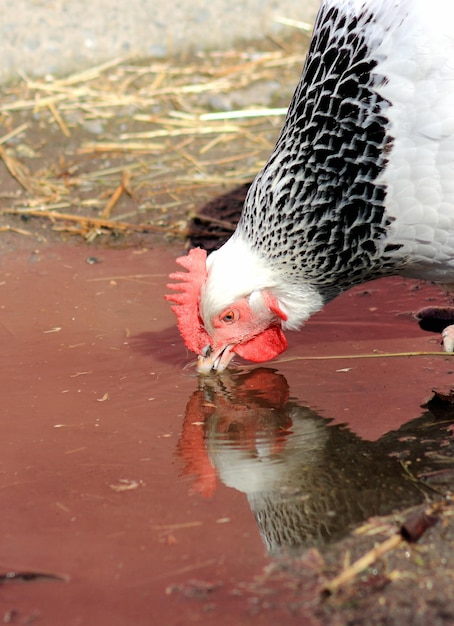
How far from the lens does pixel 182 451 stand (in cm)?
352

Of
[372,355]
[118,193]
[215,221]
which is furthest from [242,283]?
[118,193]

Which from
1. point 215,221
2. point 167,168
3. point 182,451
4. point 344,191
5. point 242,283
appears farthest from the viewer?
point 167,168

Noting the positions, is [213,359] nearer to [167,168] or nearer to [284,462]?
[284,462]

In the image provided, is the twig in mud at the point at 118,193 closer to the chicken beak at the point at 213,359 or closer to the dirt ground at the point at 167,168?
the dirt ground at the point at 167,168

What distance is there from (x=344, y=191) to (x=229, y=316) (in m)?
0.68

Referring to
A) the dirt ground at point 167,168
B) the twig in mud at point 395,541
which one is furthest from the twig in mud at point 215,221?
the twig in mud at point 395,541

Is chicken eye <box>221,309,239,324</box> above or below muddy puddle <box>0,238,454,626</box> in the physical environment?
above

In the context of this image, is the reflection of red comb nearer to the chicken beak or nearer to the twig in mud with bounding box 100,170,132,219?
the chicken beak

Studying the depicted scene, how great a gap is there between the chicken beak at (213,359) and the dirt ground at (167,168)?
84 centimetres

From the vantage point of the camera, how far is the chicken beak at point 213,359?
13.1 feet

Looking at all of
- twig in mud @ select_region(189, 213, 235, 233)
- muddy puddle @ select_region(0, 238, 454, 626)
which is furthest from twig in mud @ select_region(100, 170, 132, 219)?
muddy puddle @ select_region(0, 238, 454, 626)

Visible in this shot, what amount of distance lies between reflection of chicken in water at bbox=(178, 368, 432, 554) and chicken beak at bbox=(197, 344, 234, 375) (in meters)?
0.09

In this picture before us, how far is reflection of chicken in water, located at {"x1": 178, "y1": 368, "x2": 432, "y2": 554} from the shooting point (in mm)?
3008

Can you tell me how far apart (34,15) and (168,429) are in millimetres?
4787
